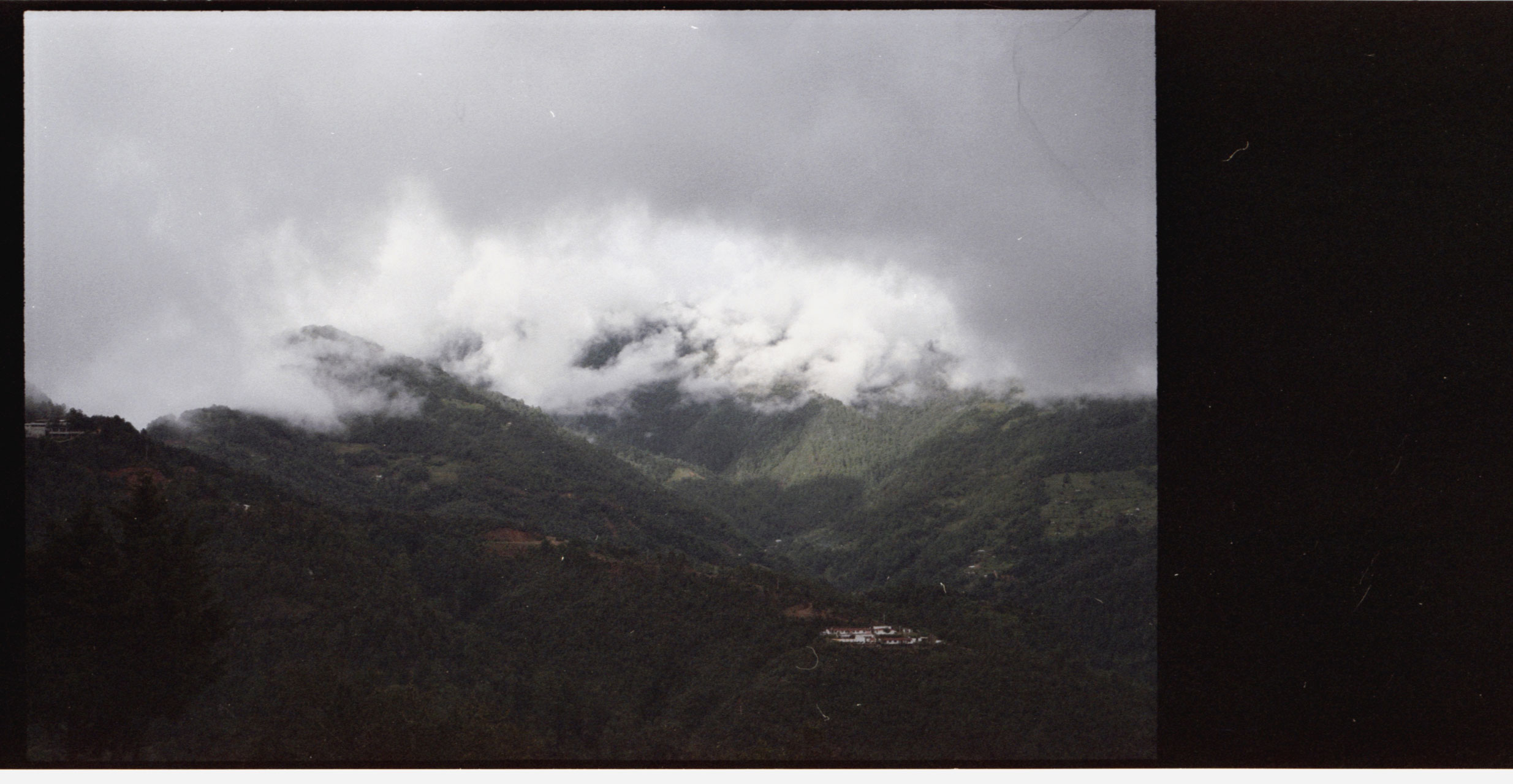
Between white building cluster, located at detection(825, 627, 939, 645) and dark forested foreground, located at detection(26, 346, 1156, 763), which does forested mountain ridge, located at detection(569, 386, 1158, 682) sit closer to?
dark forested foreground, located at detection(26, 346, 1156, 763)

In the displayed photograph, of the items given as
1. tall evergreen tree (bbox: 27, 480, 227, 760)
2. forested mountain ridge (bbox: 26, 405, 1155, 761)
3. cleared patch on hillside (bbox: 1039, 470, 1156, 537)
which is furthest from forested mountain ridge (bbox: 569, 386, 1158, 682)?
tall evergreen tree (bbox: 27, 480, 227, 760)

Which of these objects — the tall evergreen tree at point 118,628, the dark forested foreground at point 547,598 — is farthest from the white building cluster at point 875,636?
the tall evergreen tree at point 118,628

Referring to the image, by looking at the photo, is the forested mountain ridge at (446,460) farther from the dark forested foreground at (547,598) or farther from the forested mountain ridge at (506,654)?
the forested mountain ridge at (506,654)

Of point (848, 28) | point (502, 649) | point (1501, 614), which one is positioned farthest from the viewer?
point (502, 649)

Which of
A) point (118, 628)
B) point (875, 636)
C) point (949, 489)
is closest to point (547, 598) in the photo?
point (875, 636)

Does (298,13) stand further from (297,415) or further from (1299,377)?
(1299,377)

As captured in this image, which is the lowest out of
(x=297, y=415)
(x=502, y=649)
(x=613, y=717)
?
(x=613, y=717)

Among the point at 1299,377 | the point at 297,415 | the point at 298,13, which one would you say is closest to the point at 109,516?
the point at 297,415
